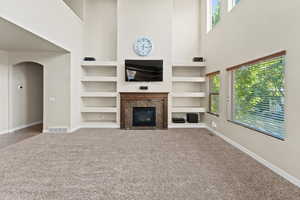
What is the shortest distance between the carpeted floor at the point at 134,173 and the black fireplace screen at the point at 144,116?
6.18ft

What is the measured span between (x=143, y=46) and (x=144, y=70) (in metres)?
Answer: 0.83

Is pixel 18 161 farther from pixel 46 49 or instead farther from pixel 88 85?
pixel 88 85

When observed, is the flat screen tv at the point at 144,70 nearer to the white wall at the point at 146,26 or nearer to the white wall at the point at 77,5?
A: the white wall at the point at 146,26

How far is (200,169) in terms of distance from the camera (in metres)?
2.95

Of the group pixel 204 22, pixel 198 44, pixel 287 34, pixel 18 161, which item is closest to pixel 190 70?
pixel 198 44

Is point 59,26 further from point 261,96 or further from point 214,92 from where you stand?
point 261,96

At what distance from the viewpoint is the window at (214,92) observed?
224 inches

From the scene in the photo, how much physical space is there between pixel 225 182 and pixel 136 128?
4.03 meters

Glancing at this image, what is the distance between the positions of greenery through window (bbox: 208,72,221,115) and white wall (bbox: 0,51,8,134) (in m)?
6.15

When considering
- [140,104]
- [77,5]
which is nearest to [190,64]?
[140,104]

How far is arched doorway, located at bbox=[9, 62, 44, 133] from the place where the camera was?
589cm

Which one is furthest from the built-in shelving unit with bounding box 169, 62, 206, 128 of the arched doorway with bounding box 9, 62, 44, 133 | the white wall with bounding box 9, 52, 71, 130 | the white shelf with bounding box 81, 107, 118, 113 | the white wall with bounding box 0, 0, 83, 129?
the arched doorway with bounding box 9, 62, 44, 133

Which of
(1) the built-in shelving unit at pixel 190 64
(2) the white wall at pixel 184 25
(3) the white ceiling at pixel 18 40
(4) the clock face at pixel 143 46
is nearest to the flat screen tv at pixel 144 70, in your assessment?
(4) the clock face at pixel 143 46

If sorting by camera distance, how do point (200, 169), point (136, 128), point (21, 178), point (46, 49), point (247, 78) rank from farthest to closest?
point (136, 128), point (46, 49), point (247, 78), point (200, 169), point (21, 178)
